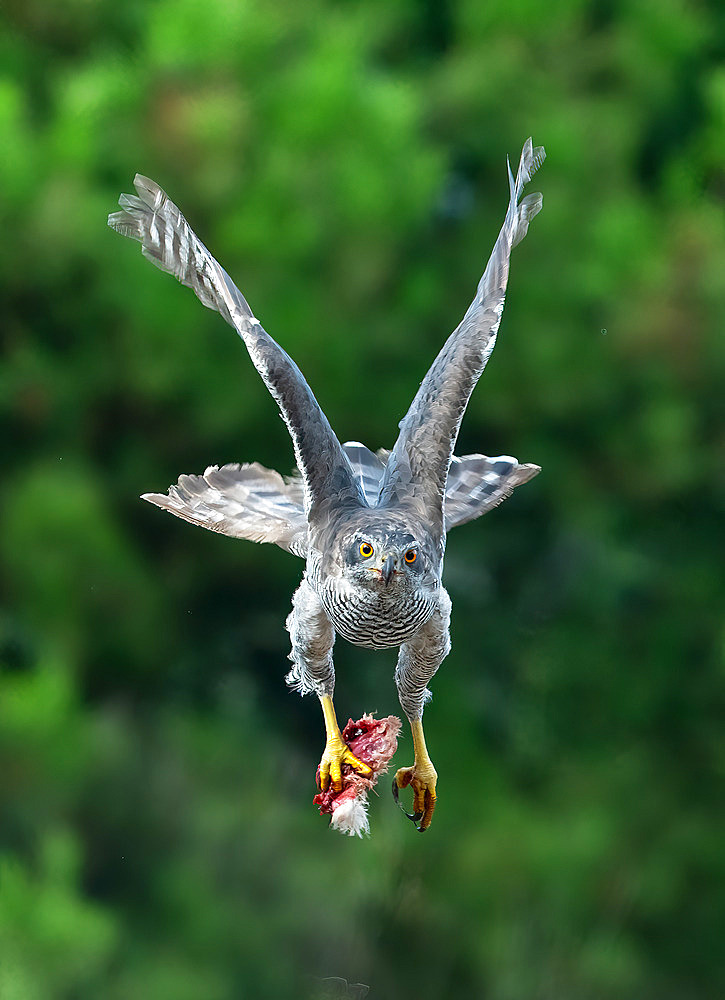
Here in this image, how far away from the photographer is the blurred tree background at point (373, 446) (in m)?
5.91

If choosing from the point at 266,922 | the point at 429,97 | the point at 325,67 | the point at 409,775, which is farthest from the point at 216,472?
the point at 429,97

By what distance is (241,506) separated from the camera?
3.04m

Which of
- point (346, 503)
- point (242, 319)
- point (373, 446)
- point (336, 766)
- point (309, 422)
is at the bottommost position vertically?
point (336, 766)

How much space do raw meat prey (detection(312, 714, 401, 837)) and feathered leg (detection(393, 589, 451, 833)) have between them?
0.12 m

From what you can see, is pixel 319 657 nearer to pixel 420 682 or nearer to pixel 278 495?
pixel 420 682

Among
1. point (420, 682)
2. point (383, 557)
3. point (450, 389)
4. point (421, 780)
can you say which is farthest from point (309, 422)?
point (421, 780)

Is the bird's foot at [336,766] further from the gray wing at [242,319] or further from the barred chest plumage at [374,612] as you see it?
the gray wing at [242,319]

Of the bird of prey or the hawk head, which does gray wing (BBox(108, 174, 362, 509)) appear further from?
the hawk head

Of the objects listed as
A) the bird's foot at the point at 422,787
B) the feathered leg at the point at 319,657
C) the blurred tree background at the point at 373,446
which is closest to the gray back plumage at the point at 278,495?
the feathered leg at the point at 319,657

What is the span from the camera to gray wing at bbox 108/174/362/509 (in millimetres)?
2594

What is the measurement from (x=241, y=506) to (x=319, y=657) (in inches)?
17.7

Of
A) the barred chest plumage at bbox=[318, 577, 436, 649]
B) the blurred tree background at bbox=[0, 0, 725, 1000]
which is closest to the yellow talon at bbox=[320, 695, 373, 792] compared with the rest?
the barred chest plumage at bbox=[318, 577, 436, 649]

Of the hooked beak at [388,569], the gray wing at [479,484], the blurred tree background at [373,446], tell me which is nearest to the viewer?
the hooked beak at [388,569]

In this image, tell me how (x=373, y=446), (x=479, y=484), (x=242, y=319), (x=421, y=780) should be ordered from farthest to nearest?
(x=373, y=446), (x=479, y=484), (x=421, y=780), (x=242, y=319)
